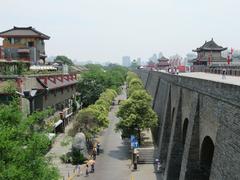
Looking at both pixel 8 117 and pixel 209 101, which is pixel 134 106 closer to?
pixel 209 101

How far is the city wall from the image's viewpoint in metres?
16.0

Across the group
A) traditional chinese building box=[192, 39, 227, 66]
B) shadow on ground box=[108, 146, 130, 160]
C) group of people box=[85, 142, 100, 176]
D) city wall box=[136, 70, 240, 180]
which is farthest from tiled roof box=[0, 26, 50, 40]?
city wall box=[136, 70, 240, 180]

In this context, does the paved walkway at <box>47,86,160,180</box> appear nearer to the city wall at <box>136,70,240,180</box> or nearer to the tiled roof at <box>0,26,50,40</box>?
the city wall at <box>136,70,240,180</box>

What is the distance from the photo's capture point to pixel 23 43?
68188 mm

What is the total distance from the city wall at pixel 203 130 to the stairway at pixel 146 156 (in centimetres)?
181

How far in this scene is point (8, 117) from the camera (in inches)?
720

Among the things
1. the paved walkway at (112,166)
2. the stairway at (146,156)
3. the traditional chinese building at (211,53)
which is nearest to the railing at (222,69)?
the traditional chinese building at (211,53)

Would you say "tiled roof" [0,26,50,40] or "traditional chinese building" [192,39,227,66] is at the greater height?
"tiled roof" [0,26,50,40]

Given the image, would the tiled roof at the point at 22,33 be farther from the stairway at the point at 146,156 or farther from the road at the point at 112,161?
the stairway at the point at 146,156

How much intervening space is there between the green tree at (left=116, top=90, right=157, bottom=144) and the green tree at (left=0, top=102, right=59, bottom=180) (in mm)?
20127

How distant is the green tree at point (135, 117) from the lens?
39031mm

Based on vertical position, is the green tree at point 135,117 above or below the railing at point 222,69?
below

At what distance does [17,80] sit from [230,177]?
24.1 metres

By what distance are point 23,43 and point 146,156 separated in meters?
39.4
